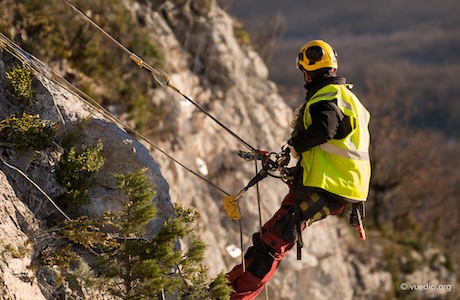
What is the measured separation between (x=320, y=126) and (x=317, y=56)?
0.77 metres

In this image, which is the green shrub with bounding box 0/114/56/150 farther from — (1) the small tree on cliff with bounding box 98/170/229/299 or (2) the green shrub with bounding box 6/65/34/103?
(1) the small tree on cliff with bounding box 98/170/229/299

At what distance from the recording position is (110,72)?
935 centimetres

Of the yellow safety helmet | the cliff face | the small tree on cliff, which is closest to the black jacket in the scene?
the yellow safety helmet

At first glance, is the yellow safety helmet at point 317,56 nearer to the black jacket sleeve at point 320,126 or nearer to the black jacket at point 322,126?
the black jacket at point 322,126

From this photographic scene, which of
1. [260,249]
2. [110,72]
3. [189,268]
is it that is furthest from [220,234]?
[189,268]

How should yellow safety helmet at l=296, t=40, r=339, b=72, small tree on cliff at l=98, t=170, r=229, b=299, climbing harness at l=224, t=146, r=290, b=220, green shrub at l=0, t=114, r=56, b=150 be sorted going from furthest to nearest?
climbing harness at l=224, t=146, r=290, b=220 < yellow safety helmet at l=296, t=40, r=339, b=72 < green shrub at l=0, t=114, r=56, b=150 < small tree on cliff at l=98, t=170, r=229, b=299

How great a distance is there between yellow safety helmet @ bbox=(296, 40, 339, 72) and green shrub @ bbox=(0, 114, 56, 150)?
91.0 inches

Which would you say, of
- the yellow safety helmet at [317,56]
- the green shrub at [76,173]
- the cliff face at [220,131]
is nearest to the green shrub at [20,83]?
the green shrub at [76,173]

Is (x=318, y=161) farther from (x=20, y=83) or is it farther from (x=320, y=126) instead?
(x=20, y=83)

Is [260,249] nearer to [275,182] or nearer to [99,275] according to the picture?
[99,275]

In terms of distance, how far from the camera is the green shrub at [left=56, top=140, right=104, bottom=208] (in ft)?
14.3

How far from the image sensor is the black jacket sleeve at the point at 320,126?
436 centimetres

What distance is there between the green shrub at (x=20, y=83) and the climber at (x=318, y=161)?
2.27 m

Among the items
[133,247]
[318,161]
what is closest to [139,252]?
[133,247]
